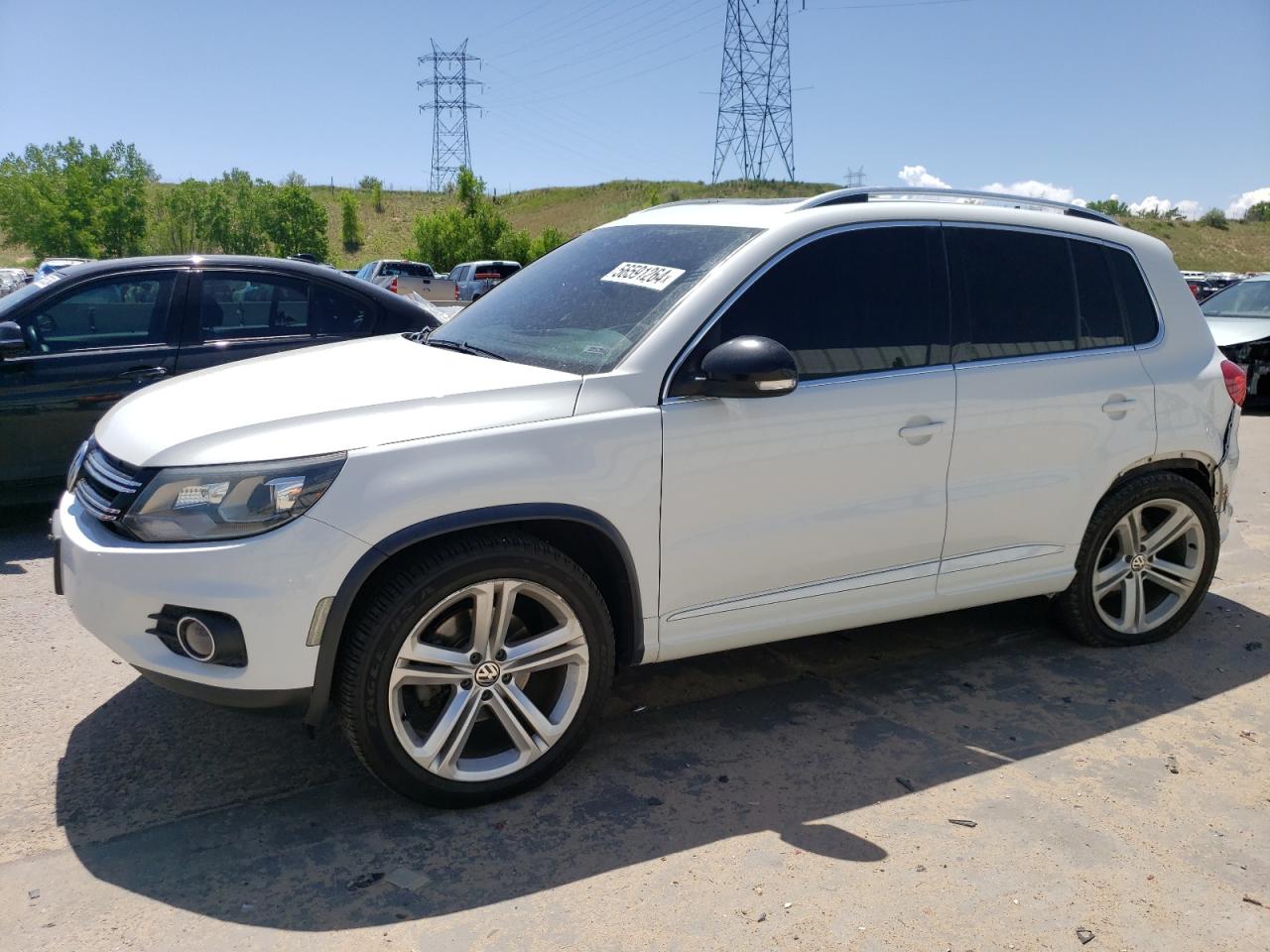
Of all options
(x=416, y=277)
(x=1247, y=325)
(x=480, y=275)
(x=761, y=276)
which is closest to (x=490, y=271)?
(x=480, y=275)

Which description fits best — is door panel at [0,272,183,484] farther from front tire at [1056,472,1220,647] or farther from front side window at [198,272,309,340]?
front tire at [1056,472,1220,647]

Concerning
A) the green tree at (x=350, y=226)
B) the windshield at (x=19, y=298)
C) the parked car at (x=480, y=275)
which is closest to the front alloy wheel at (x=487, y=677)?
the windshield at (x=19, y=298)

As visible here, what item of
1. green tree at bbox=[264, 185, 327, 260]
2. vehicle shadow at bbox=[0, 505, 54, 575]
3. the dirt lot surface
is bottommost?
the dirt lot surface

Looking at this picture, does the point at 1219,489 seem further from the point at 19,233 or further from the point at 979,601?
the point at 19,233

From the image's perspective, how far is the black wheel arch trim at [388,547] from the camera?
2891 millimetres

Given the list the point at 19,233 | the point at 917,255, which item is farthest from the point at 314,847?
the point at 19,233

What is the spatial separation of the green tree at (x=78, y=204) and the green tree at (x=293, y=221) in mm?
14004

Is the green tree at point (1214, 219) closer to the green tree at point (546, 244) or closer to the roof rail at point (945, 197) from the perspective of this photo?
the green tree at point (546, 244)

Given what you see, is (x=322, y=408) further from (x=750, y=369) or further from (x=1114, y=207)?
(x=1114, y=207)

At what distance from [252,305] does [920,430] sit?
15.2ft

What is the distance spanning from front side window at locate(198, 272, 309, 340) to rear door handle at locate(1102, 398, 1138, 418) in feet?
16.0

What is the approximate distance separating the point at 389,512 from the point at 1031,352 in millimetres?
2624

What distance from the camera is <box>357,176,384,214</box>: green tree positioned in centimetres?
9712

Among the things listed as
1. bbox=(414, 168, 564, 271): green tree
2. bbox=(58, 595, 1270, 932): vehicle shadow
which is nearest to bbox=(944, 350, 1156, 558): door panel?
bbox=(58, 595, 1270, 932): vehicle shadow
